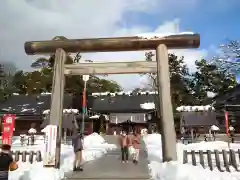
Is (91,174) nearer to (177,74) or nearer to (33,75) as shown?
(177,74)

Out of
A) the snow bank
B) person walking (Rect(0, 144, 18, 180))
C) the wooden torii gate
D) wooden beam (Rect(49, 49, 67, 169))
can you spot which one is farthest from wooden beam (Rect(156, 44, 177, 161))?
person walking (Rect(0, 144, 18, 180))

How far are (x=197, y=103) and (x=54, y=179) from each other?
43251 millimetres

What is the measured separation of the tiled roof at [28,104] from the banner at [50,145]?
109ft

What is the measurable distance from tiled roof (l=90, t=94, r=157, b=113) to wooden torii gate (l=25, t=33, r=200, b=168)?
34.5 meters

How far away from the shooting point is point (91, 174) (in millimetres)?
10539

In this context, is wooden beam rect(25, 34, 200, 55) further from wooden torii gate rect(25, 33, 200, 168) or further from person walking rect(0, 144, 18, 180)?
person walking rect(0, 144, 18, 180)

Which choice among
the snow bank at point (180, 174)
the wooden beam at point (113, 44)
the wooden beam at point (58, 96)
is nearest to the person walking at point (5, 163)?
the wooden beam at point (58, 96)

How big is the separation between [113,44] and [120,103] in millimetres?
36638

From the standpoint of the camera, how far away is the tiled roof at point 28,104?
43.3m

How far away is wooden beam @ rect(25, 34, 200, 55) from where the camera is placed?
1092 centimetres

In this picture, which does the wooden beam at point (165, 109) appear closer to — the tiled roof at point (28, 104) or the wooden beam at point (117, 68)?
the wooden beam at point (117, 68)

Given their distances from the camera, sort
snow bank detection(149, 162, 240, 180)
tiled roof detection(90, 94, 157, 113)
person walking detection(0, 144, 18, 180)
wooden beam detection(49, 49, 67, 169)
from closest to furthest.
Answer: person walking detection(0, 144, 18, 180) → snow bank detection(149, 162, 240, 180) → wooden beam detection(49, 49, 67, 169) → tiled roof detection(90, 94, 157, 113)

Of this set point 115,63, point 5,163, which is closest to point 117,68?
point 115,63

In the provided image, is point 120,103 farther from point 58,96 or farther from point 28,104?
point 58,96
